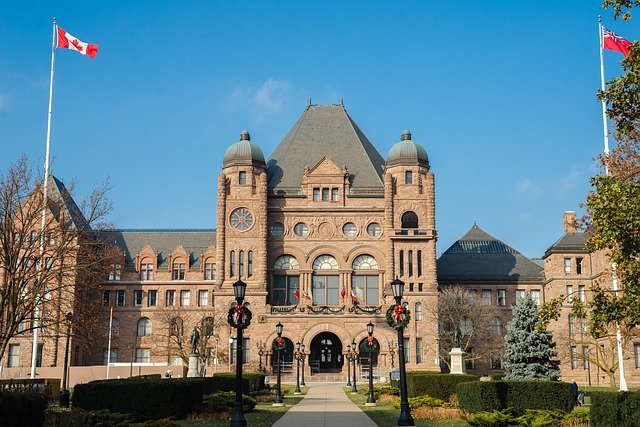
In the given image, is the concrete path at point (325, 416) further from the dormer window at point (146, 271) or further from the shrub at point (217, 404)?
the dormer window at point (146, 271)

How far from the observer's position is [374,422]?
2956cm

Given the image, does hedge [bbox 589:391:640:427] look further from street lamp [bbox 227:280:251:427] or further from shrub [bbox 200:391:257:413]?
shrub [bbox 200:391:257:413]

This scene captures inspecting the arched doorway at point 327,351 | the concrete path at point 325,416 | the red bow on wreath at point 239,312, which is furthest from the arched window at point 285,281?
the red bow on wreath at point 239,312

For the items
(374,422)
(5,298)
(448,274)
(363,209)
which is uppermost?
(363,209)

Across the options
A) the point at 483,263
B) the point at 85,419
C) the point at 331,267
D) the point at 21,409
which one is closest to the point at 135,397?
the point at 85,419

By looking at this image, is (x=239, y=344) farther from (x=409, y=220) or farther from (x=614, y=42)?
(x=409, y=220)

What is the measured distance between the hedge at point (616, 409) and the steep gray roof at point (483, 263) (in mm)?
64325

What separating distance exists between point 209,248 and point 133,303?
10.8 metres

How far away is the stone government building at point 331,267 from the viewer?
7894 cm

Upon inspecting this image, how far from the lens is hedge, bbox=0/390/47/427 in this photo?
658 inches

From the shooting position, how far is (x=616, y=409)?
22312 mm

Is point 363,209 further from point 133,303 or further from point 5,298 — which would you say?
point 5,298

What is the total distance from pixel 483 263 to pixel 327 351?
2091cm

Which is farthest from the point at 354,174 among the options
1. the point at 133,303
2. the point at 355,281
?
the point at 133,303
